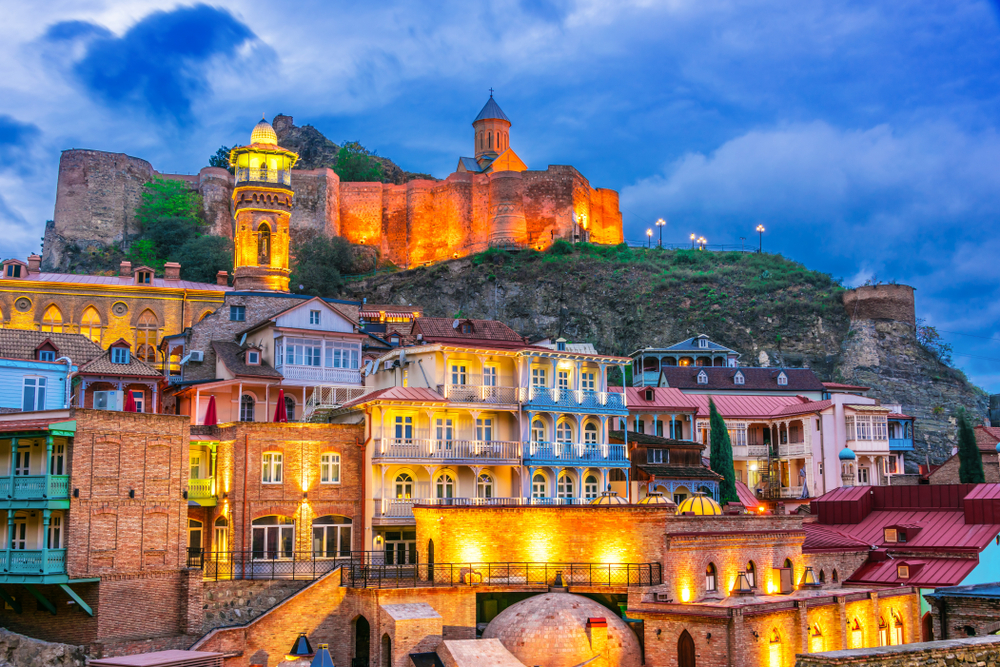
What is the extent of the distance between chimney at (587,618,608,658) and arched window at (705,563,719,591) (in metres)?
5.68

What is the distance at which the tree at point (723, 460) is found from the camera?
4744 centimetres

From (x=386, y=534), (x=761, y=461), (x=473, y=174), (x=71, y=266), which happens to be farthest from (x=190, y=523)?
(x=473, y=174)

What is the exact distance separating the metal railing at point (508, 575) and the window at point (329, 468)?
12.8ft

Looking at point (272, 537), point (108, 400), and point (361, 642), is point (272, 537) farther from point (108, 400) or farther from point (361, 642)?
point (108, 400)

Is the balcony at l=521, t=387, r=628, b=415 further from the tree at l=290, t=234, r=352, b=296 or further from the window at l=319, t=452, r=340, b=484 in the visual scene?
the tree at l=290, t=234, r=352, b=296

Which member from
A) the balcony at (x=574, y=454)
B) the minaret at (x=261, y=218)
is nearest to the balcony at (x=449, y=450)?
the balcony at (x=574, y=454)

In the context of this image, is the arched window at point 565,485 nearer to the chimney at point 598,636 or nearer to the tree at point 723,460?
the tree at point 723,460

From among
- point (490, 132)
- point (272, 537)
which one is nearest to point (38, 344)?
point (272, 537)

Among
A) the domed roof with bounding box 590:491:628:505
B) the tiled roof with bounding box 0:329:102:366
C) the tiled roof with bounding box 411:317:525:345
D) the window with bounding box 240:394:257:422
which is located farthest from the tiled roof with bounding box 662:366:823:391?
the tiled roof with bounding box 0:329:102:366

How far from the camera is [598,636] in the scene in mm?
30922

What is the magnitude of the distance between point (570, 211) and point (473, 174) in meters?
9.51

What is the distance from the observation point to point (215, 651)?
2914 centimetres

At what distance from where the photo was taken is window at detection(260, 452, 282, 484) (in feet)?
118

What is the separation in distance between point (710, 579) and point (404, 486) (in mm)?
11826
